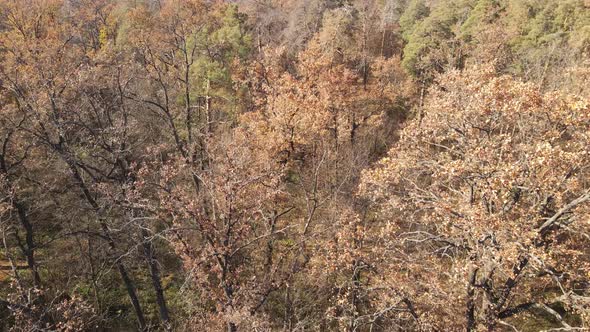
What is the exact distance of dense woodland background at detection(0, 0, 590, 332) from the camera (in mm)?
12367

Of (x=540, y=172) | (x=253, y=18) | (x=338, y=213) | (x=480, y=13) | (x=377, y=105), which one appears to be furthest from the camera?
(x=253, y=18)

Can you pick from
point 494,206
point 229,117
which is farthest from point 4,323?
point 494,206

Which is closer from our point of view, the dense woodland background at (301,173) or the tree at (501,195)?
the tree at (501,195)

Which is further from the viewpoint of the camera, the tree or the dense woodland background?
the dense woodland background

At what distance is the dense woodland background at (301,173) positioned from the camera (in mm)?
12367

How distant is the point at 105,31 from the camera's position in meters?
51.7

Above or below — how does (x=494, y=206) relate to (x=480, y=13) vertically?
below

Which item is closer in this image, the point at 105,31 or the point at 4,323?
the point at 4,323

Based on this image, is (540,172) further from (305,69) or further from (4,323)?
(4,323)

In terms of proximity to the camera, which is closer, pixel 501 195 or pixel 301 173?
pixel 501 195

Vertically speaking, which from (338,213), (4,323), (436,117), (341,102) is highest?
(436,117)

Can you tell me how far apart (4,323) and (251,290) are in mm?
14758

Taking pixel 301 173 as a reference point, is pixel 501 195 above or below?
above

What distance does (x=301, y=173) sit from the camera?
22.6m
